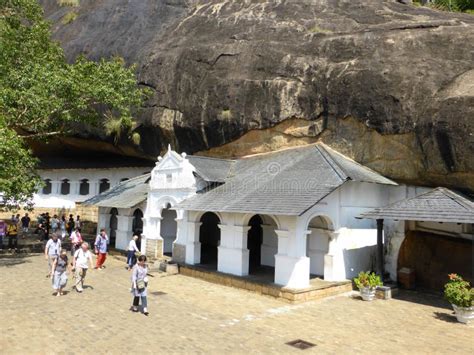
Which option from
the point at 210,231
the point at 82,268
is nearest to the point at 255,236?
the point at 210,231

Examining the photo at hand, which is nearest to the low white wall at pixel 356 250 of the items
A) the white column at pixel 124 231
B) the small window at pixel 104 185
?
the white column at pixel 124 231

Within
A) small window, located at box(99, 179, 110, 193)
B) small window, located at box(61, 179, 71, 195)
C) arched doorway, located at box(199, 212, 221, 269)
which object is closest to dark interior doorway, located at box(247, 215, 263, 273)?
arched doorway, located at box(199, 212, 221, 269)

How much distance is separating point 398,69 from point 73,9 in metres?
29.5

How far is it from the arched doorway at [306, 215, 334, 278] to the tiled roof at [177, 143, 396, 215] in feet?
6.58

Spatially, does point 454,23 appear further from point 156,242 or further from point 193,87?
point 156,242

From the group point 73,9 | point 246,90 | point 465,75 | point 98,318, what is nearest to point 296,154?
point 246,90

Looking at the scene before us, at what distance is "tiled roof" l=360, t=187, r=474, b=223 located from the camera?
13.6 metres

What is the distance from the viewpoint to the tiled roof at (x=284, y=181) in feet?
49.9

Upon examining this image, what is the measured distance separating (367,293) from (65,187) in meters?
29.7

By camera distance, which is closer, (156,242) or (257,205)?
(257,205)

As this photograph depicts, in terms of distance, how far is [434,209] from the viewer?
14.3 meters

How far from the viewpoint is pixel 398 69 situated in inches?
712

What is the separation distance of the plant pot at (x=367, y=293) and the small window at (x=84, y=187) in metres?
27.0

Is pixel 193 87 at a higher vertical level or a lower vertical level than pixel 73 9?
lower
